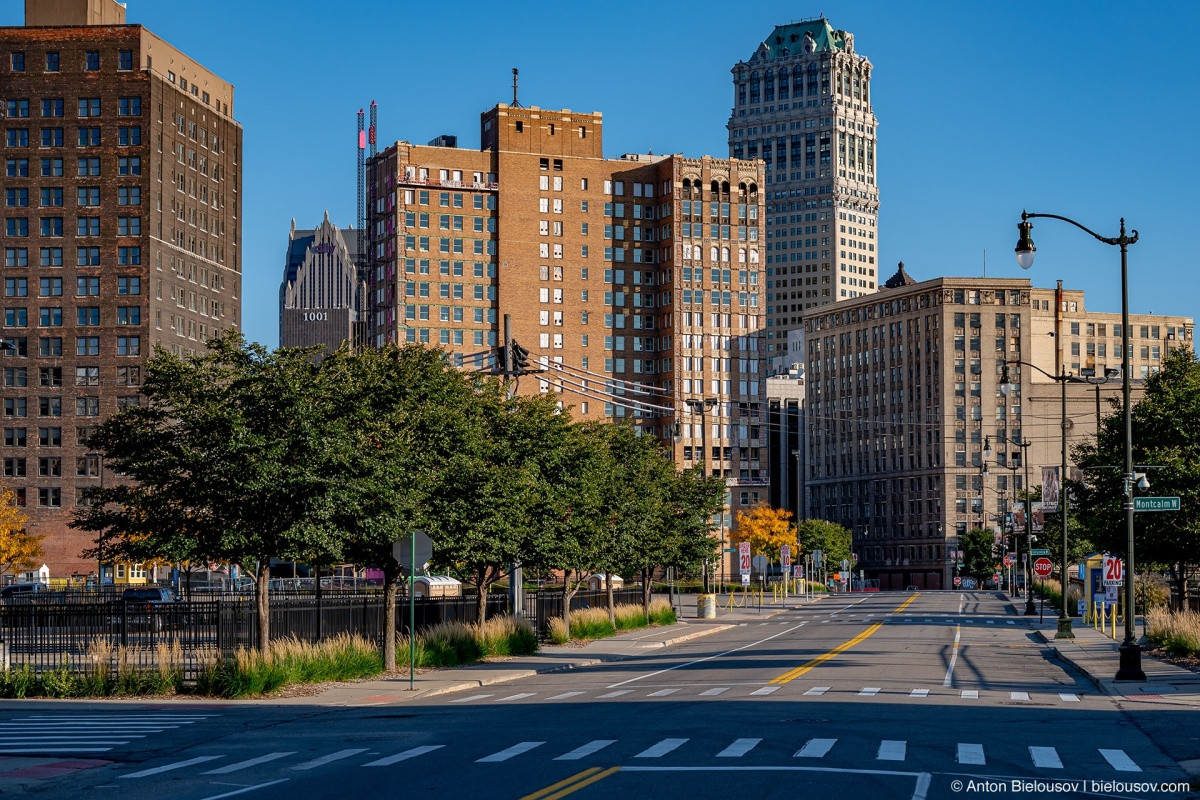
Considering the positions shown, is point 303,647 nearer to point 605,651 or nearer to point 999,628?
point 605,651

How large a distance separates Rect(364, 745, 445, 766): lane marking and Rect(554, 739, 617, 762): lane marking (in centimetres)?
198

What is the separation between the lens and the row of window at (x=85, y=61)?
5915 inches

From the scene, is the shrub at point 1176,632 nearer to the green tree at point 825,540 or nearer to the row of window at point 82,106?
the green tree at point 825,540

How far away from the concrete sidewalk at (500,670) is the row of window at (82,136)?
101817 millimetres

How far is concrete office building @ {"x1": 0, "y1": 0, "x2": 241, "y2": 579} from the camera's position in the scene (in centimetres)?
14750

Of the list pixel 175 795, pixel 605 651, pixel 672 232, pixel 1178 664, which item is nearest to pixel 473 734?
pixel 175 795

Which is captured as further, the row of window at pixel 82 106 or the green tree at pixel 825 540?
the green tree at pixel 825 540

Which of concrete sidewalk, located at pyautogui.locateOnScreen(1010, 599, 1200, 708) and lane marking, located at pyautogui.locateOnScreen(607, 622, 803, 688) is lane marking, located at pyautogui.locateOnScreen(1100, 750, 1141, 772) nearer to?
concrete sidewalk, located at pyautogui.locateOnScreen(1010, 599, 1200, 708)

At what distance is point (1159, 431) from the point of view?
50.5m

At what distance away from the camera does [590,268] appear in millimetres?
174125

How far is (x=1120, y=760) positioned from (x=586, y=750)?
684cm

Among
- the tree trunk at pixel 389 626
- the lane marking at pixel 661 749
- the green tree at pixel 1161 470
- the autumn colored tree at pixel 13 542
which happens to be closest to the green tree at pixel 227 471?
the tree trunk at pixel 389 626

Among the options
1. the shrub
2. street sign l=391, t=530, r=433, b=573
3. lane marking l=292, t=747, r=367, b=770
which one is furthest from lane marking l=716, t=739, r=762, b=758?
the shrub

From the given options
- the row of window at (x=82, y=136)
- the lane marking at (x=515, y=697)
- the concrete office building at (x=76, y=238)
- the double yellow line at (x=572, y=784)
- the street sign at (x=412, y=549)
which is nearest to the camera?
the double yellow line at (x=572, y=784)
